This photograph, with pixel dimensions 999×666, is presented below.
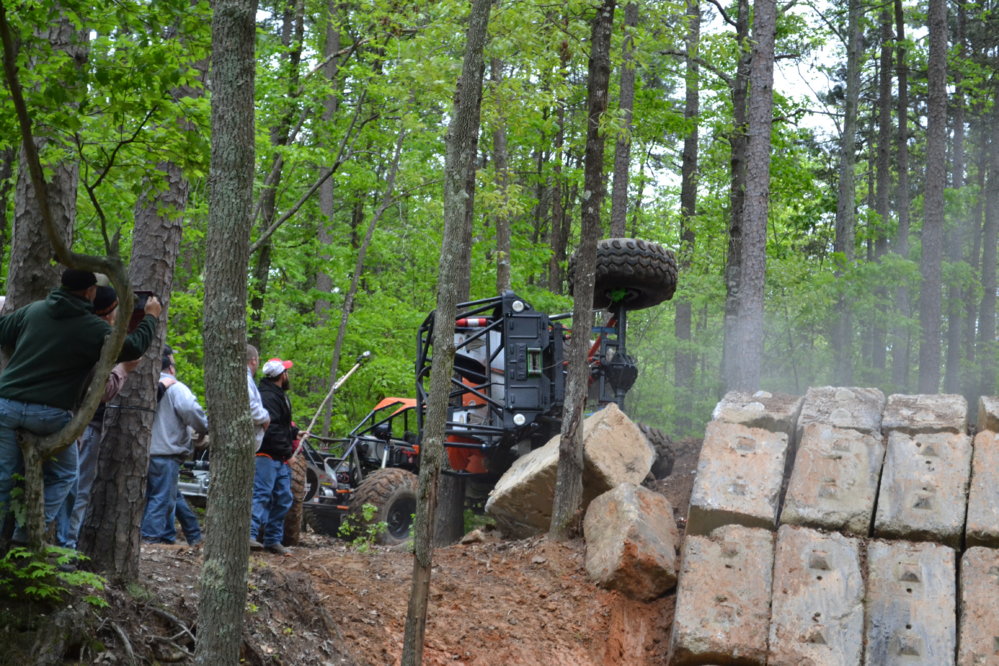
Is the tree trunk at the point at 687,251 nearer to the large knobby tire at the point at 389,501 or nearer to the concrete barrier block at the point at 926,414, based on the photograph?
the large knobby tire at the point at 389,501

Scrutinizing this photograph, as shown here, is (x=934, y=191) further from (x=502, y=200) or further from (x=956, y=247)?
(x=956, y=247)

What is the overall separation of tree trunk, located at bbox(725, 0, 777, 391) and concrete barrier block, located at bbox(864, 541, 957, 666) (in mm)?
5040

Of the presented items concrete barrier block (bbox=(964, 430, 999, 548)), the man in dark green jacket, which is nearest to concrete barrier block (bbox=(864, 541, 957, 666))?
concrete barrier block (bbox=(964, 430, 999, 548))

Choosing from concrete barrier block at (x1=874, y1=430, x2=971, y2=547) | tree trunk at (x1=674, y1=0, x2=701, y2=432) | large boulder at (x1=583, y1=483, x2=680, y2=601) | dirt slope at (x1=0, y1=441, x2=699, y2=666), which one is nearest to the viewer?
dirt slope at (x1=0, y1=441, x2=699, y2=666)

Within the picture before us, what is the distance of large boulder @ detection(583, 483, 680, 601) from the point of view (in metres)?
7.44

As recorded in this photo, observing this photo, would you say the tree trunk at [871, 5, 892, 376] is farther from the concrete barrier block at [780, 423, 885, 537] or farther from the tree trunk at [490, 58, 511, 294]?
the concrete barrier block at [780, 423, 885, 537]

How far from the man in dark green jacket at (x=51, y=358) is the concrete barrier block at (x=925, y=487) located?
17.9ft

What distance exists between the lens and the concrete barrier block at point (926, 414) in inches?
315

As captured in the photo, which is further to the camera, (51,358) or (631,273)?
(631,273)

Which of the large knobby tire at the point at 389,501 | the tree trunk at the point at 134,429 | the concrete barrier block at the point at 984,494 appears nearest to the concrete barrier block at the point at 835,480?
the concrete barrier block at the point at 984,494

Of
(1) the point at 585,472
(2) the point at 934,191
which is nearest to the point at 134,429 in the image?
(1) the point at 585,472

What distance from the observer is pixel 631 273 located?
1001 cm

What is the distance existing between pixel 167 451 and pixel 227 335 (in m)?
4.01

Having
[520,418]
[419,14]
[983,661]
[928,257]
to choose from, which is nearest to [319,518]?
[520,418]
